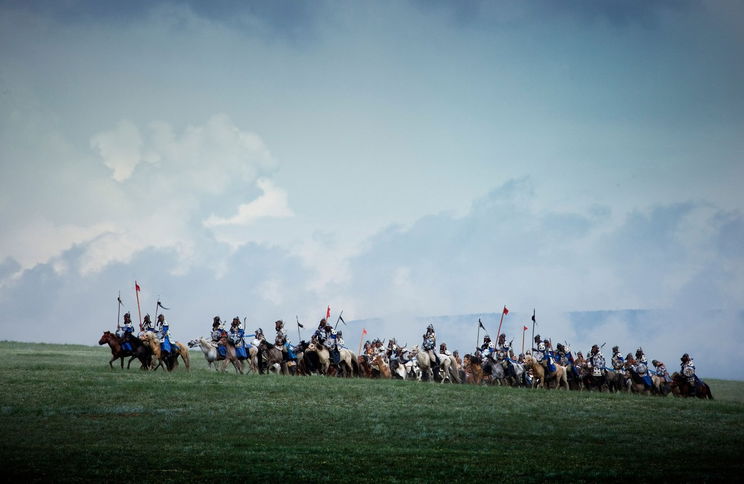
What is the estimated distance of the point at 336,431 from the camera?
25562mm

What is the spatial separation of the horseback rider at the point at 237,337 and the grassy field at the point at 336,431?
340 cm

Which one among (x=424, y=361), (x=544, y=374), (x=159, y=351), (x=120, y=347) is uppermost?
(x=120, y=347)

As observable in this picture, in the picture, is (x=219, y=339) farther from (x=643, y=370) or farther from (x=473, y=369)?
(x=643, y=370)

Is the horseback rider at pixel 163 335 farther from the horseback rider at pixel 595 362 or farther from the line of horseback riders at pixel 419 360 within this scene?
the horseback rider at pixel 595 362

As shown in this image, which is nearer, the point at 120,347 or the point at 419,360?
the point at 120,347

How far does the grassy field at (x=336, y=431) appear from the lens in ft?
63.4

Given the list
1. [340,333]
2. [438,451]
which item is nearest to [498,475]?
[438,451]

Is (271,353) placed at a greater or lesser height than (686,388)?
greater

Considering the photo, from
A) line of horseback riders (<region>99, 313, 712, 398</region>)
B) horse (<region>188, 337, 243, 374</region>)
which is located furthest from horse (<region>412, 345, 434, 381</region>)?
horse (<region>188, 337, 243, 374</region>)

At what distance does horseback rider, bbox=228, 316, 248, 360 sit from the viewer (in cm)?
4266

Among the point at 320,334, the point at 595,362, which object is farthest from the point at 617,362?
the point at 320,334

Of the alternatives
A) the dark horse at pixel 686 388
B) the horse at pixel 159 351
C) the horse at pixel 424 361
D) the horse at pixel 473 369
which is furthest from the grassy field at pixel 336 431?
the horse at pixel 473 369

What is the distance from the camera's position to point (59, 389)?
32.1 m

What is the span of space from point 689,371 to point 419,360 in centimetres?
1465
